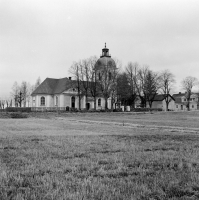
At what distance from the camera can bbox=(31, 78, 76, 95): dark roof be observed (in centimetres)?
6881

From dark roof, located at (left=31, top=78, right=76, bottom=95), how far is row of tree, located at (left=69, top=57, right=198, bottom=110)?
2.91 metres

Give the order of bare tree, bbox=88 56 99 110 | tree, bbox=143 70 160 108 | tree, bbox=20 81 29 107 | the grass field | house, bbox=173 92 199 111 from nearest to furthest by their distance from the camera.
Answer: the grass field → bare tree, bbox=88 56 99 110 → tree, bbox=143 70 160 108 → tree, bbox=20 81 29 107 → house, bbox=173 92 199 111

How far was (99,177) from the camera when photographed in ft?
15.9

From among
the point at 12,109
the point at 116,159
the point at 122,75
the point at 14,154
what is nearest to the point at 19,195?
the point at 116,159

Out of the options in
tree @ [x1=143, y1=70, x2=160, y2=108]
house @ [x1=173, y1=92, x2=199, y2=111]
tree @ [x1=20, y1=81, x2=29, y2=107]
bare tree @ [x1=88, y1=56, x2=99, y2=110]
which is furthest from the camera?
house @ [x1=173, y1=92, x2=199, y2=111]

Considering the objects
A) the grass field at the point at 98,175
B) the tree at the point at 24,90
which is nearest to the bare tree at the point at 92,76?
the tree at the point at 24,90

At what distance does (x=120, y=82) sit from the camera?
68.5m

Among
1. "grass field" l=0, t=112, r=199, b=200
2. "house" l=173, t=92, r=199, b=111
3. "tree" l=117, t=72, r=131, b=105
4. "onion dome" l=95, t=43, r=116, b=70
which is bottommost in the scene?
"grass field" l=0, t=112, r=199, b=200

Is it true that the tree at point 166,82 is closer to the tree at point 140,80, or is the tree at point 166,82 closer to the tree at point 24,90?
the tree at point 140,80

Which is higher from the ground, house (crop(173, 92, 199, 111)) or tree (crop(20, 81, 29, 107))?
tree (crop(20, 81, 29, 107))

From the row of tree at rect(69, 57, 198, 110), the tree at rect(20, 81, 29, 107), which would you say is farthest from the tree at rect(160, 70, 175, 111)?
the tree at rect(20, 81, 29, 107)

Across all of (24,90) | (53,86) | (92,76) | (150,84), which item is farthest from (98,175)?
(24,90)

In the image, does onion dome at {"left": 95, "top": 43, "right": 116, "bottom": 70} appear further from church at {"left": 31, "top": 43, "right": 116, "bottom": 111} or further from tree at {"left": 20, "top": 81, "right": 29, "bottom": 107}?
tree at {"left": 20, "top": 81, "right": 29, "bottom": 107}

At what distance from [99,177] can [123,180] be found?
1.57 feet
